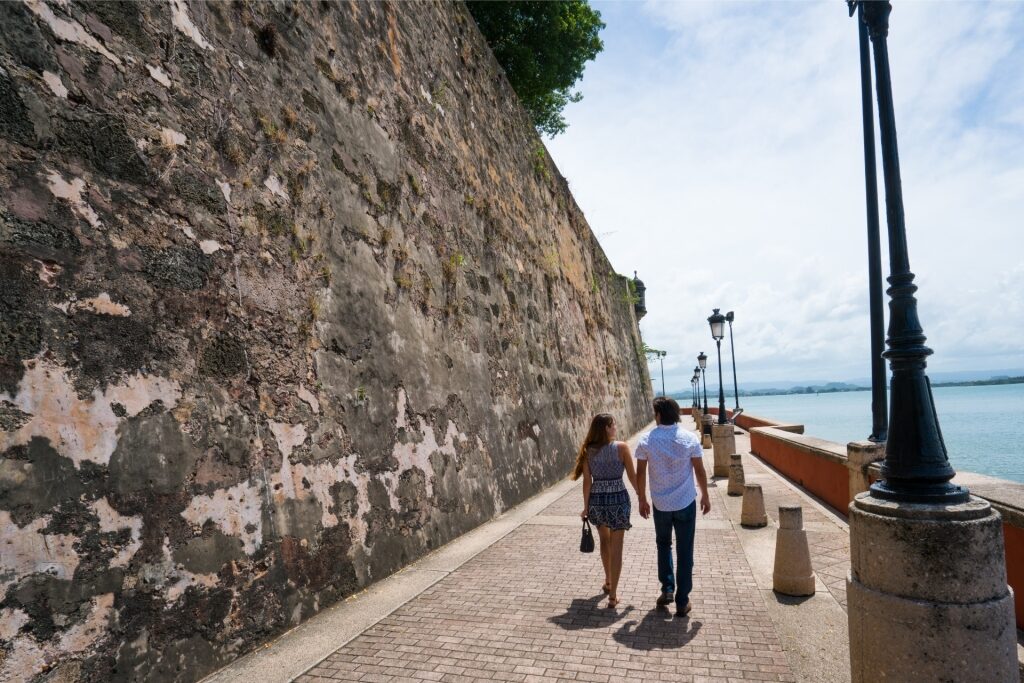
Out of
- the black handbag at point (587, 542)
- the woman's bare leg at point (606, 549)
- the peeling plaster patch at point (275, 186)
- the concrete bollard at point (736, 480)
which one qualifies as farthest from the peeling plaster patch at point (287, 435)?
Result: the concrete bollard at point (736, 480)

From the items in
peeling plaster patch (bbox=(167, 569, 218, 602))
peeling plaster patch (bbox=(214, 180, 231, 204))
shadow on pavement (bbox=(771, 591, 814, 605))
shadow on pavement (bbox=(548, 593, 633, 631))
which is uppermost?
peeling plaster patch (bbox=(214, 180, 231, 204))

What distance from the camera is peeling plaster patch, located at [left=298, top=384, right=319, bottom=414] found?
191 inches

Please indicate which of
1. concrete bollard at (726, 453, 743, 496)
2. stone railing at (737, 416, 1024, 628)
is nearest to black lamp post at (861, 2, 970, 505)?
stone railing at (737, 416, 1024, 628)

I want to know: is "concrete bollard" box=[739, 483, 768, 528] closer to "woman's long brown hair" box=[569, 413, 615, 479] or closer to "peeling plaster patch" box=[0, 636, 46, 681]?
"woman's long brown hair" box=[569, 413, 615, 479]

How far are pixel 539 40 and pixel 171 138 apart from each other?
19.1m

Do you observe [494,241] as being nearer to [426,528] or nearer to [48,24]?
[426,528]

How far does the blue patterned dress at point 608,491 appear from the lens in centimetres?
479

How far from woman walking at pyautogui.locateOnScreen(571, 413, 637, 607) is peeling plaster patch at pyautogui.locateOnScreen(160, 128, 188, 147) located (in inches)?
146

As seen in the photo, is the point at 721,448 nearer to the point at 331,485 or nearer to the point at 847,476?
the point at 847,476

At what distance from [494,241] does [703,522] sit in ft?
18.8

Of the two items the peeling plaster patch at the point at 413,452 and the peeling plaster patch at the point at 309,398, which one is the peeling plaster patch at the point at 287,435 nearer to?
the peeling plaster patch at the point at 309,398

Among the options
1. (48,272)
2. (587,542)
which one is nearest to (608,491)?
(587,542)

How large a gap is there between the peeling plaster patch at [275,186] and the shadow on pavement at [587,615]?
13.3 ft

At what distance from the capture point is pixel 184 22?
4492 mm
